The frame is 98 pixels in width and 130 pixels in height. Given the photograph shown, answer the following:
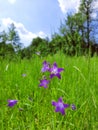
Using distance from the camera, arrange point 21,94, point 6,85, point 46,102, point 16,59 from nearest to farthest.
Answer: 1. point 46,102
2. point 21,94
3. point 6,85
4. point 16,59

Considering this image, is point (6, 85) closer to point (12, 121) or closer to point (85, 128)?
point (12, 121)

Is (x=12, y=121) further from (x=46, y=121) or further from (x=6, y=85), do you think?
(x=6, y=85)

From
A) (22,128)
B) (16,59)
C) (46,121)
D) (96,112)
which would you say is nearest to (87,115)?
(96,112)

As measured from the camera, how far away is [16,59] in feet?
15.7

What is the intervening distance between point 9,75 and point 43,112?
1.53m

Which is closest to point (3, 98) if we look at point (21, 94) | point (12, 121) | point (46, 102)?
point (21, 94)

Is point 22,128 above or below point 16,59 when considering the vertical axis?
below

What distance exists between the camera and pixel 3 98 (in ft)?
7.97

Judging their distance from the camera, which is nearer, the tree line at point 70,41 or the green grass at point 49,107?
the green grass at point 49,107

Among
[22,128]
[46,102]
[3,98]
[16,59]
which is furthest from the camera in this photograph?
[16,59]

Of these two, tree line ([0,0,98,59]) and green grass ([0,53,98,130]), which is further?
tree line ([0,0,98,59])

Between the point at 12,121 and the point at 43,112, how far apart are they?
0.79ft

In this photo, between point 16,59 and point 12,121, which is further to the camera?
point 16,59

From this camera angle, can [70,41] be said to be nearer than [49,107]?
No
